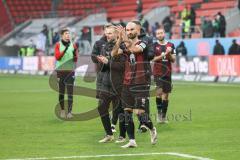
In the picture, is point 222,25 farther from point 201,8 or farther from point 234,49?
point 201,8

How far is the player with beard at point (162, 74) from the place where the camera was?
15.7m

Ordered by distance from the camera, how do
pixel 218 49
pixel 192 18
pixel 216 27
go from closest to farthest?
pixel 218 49 → pixel 216 27 → pixel 192 18

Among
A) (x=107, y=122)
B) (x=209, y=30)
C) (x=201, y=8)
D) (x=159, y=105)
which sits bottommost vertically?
(x=159, y=105)

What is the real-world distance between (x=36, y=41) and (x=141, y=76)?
3967 cm

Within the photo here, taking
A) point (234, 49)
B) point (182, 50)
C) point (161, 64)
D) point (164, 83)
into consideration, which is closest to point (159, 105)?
point (164, 83)

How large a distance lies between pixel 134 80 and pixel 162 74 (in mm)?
4107

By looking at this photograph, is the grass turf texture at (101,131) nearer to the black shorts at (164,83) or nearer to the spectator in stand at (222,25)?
the black shorts at (164,83)

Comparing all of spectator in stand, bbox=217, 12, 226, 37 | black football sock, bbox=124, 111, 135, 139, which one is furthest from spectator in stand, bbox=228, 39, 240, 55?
black football sock, bbox=124, 111, 135, 139

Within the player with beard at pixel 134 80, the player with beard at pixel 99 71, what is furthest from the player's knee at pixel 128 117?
the player with beard at pixel 99 71

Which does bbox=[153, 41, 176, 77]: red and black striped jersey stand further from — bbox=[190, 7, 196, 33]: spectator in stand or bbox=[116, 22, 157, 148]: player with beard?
bbox=[190, 7, 196, 33]: spectator in stand

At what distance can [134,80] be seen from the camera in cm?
1190

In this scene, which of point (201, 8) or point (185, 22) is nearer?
point (185, 22)

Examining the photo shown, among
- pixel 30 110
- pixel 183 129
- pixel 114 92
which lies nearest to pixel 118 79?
pixel 114 92

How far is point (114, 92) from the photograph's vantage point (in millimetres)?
12758
